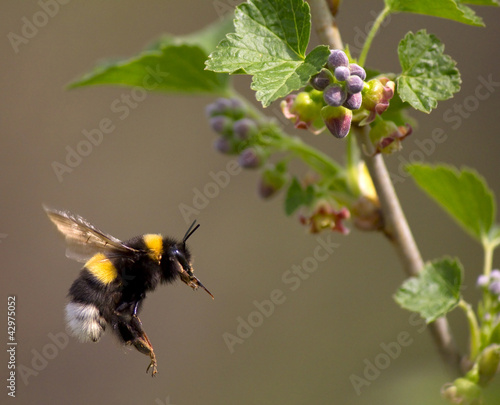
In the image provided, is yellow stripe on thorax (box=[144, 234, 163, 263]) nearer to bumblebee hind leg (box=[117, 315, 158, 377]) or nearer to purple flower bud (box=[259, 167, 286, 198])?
bumblebee hind leg (box=[117, 315, 158, 377])

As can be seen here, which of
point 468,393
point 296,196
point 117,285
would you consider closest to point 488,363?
point 468,393

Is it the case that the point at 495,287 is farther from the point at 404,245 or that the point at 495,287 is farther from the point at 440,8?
the point at 440,8

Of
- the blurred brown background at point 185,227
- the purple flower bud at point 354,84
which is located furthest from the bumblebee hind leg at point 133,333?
the blurred brown background at point 185,227

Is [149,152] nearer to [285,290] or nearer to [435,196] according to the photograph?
[285,290]

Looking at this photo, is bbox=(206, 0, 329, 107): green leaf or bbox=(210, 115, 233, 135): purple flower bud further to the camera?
bbox=(210, 115, 233, 135): purple flower bud

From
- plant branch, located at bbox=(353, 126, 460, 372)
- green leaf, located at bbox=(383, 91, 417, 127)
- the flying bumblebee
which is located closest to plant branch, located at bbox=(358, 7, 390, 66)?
green leaf, located at bbox=(383, 91, 417, 127)
